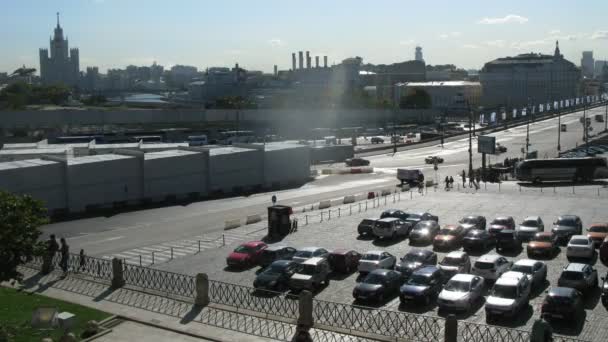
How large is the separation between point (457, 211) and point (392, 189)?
37.1ft

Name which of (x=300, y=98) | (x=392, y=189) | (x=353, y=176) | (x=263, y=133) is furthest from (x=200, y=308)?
(x=300, y=98)

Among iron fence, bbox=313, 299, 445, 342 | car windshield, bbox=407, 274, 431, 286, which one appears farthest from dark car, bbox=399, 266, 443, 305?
iron fence, bbox=313, 299, 445, 342

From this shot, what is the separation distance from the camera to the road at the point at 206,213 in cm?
2886

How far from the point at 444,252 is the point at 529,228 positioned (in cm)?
416

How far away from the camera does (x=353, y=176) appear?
5362 centimetres

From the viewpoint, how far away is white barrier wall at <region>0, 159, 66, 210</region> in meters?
32.5

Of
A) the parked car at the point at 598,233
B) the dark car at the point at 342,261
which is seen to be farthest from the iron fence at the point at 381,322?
the parked car at the point at 598,233

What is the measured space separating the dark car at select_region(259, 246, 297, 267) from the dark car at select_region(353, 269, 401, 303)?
4.39 m

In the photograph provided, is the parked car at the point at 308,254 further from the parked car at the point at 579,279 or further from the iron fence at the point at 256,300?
the parked car at the point at 579,279

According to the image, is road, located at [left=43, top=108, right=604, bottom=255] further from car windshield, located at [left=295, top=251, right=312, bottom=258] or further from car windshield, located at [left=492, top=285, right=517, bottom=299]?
car windshield, located at [left=492, top=285, right=517, bottom=299]

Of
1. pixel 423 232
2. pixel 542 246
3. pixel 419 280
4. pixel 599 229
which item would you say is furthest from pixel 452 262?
pixel 599 229

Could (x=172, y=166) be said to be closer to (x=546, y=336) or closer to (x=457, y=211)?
(x=457, y=211)

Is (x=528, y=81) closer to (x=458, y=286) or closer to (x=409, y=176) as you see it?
(x=409, y=176)

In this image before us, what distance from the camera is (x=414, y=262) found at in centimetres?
2105
